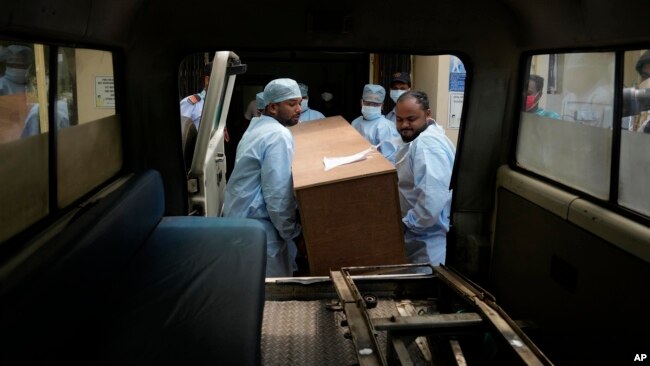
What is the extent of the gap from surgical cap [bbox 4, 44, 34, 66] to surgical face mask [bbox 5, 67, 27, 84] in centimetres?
3

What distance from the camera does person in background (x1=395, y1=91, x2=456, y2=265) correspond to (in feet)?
13.6

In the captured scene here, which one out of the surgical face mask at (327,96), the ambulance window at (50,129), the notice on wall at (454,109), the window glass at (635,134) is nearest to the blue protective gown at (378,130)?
the notice on wall at (454,109)

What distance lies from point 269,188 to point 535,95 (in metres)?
1.91

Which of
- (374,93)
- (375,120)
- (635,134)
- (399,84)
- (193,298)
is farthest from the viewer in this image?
(399,84)

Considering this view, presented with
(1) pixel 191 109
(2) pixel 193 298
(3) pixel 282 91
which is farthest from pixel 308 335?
(1) pixel 191 109

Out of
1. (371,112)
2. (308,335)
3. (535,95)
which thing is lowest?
(308,335)

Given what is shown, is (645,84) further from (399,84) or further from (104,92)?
(399,84)

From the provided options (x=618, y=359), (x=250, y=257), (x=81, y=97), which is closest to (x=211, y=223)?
(x=250, y=257)

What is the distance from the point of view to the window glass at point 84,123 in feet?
8.62

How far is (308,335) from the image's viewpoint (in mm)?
2977

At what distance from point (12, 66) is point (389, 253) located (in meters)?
2.54

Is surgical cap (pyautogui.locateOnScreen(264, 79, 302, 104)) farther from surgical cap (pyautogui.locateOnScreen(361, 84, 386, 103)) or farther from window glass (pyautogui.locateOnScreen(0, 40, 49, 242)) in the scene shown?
surgical cap (pyautogui.locateOnScreen(361, 84, 386, 103))

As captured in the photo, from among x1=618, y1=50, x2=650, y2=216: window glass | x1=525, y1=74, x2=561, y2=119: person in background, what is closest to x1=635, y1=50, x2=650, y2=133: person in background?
x1=618, y1=50, x2=650, y2=216: window glass

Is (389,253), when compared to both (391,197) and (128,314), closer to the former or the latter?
(391,197)
